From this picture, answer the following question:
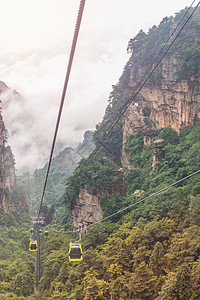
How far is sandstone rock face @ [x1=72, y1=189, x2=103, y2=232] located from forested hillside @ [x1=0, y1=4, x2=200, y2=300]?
9 centimetres

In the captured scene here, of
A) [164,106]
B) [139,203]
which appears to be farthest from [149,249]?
[164,106]

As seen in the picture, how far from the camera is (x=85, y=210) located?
2542 cm

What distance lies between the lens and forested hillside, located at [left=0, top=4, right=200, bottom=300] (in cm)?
1209

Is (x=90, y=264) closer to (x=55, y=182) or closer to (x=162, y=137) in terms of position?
(x=162, y=137)

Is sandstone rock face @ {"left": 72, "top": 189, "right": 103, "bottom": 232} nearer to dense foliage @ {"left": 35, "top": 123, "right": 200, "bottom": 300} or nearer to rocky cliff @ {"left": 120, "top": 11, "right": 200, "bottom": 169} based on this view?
dense foliage @ {"left": 35, "top": 123, "right": 200, "bottom": 300}

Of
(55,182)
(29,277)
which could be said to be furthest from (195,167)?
(55,182)

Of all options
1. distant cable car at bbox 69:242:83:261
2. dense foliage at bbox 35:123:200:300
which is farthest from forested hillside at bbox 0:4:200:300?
distant cable car at bbox 69:242:83:261

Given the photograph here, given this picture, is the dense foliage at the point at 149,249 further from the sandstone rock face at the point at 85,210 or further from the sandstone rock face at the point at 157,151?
the sandstone rock face at the point at 85,210

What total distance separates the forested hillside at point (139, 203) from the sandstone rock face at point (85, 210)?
0.28ft

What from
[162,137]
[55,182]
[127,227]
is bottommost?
[127,227]

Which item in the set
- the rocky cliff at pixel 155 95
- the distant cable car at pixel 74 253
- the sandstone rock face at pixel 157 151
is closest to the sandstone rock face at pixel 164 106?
the rocky cliff at pixel 155 95

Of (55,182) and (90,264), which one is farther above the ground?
(55,182)

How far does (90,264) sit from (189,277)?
7609mm

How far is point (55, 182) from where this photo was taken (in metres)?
69.2
